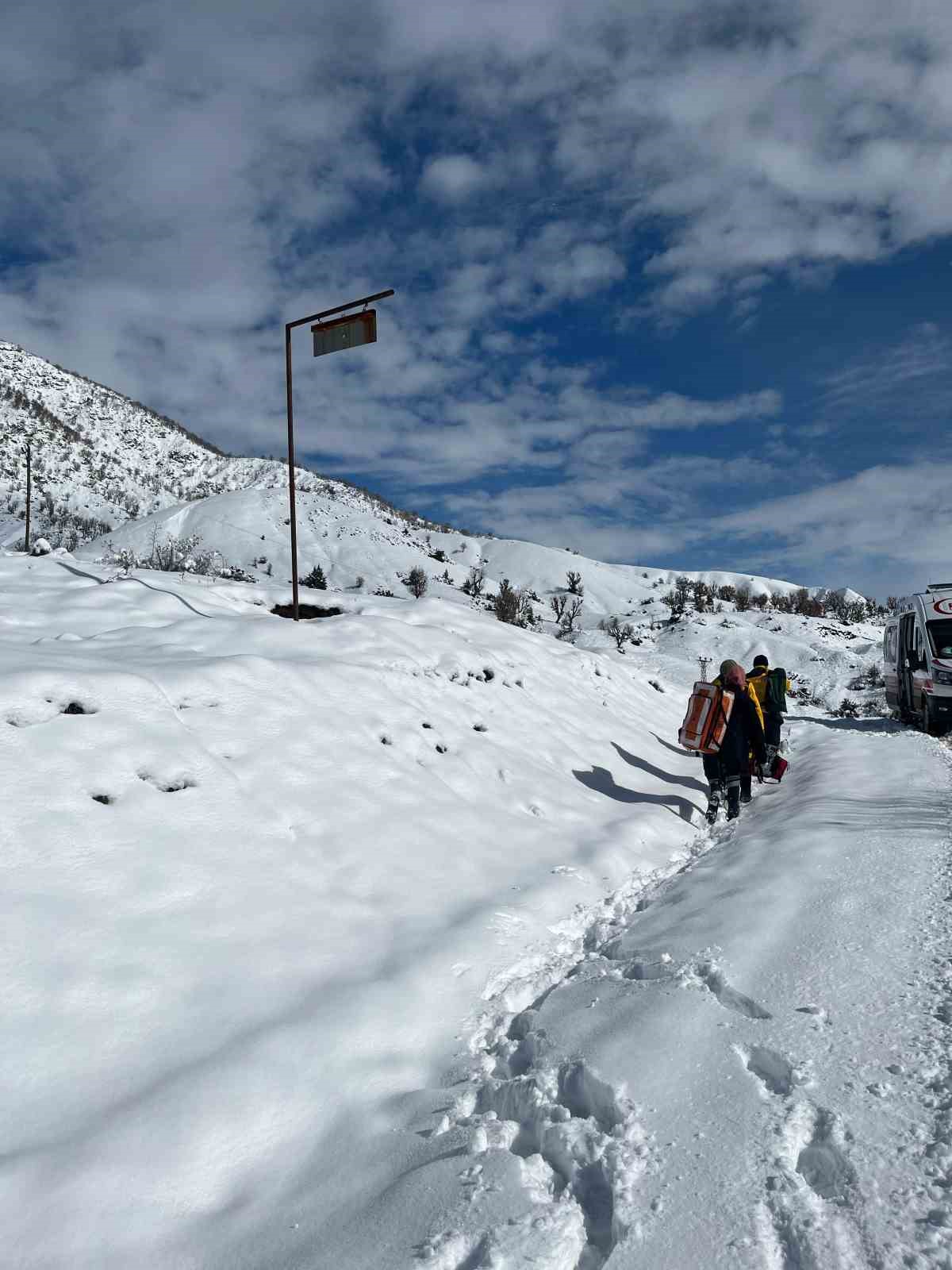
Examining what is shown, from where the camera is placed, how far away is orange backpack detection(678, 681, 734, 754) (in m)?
7.79

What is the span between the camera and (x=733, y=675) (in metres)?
7.85

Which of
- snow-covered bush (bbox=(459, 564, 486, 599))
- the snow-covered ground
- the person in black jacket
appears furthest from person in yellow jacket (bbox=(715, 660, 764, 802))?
snow-covered bush (bbox=(459, 564, 486, 599))

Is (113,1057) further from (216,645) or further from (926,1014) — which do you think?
(216,645)

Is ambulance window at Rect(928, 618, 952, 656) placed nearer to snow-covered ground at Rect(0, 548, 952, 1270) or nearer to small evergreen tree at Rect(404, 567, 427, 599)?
snow-covered ground at Rect(0, 548, 952, 1270)

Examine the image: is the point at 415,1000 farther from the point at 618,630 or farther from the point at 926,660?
the point at 618,630

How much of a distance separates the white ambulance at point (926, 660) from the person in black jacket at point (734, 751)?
7.07 meters

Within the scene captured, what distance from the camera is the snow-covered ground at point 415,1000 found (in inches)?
87.7

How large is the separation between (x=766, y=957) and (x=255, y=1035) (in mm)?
2454

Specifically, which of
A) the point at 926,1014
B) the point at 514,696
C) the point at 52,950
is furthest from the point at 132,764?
the point at 514,696

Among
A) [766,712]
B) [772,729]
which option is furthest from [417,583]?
[772,729]

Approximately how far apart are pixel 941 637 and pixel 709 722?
8.46m

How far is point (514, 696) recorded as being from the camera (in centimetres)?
974

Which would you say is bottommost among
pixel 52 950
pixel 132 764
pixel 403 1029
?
pixel 403 1029

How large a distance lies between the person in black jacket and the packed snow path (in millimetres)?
3331
